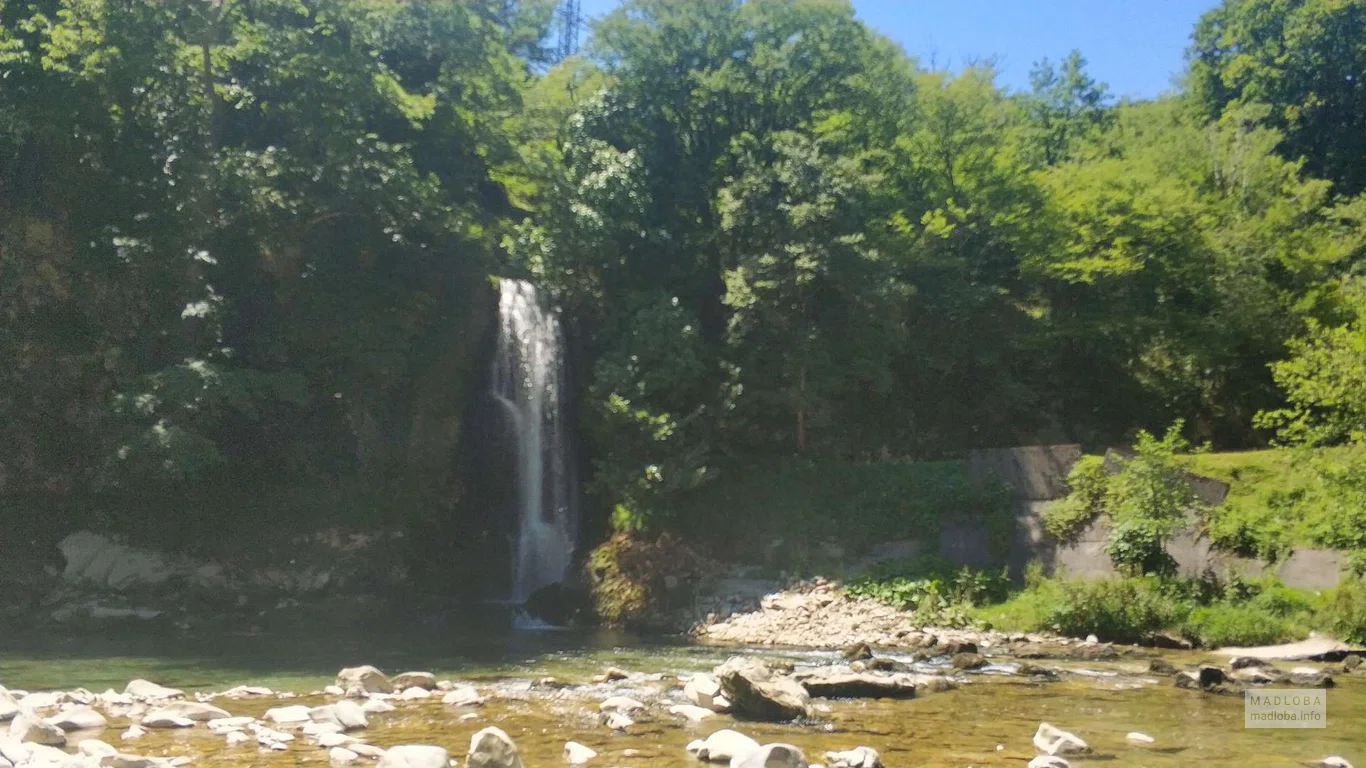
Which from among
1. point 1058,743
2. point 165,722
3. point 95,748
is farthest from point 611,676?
point 95,748

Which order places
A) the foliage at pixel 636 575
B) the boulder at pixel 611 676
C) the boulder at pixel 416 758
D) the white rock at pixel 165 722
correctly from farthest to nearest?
1. the foliage at pixel 636 575
2. the boulder at pixel 611 676
3. the white rock at pixel 165 722
4. the boulder at pixel 416 758

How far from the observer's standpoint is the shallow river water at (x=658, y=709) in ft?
31.3

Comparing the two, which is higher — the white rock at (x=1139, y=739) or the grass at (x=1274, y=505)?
the grass at (x=1274, y=505)

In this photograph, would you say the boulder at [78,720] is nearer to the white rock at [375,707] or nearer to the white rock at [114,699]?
the white rock at [114,699]

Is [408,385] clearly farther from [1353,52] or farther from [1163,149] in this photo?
[1353,52]

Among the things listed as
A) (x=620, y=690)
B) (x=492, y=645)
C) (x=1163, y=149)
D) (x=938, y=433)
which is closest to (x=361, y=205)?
(x=492, y=645)

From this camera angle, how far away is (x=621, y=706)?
11750 millimetres

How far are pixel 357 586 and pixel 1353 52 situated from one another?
38.5 metres

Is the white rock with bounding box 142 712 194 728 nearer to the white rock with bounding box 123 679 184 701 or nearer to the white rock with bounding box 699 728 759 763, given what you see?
the white rock with bounding box 123 679 184 701

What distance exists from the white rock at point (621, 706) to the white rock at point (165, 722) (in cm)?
417

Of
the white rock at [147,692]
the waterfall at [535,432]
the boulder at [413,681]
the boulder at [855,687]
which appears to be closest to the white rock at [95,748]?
the white rock at [147,692]

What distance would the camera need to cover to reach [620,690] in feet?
44.3

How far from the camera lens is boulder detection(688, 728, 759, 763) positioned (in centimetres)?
905

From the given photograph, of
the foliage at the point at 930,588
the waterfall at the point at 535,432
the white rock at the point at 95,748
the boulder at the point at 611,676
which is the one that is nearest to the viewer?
the white rock at the point at 95,748
